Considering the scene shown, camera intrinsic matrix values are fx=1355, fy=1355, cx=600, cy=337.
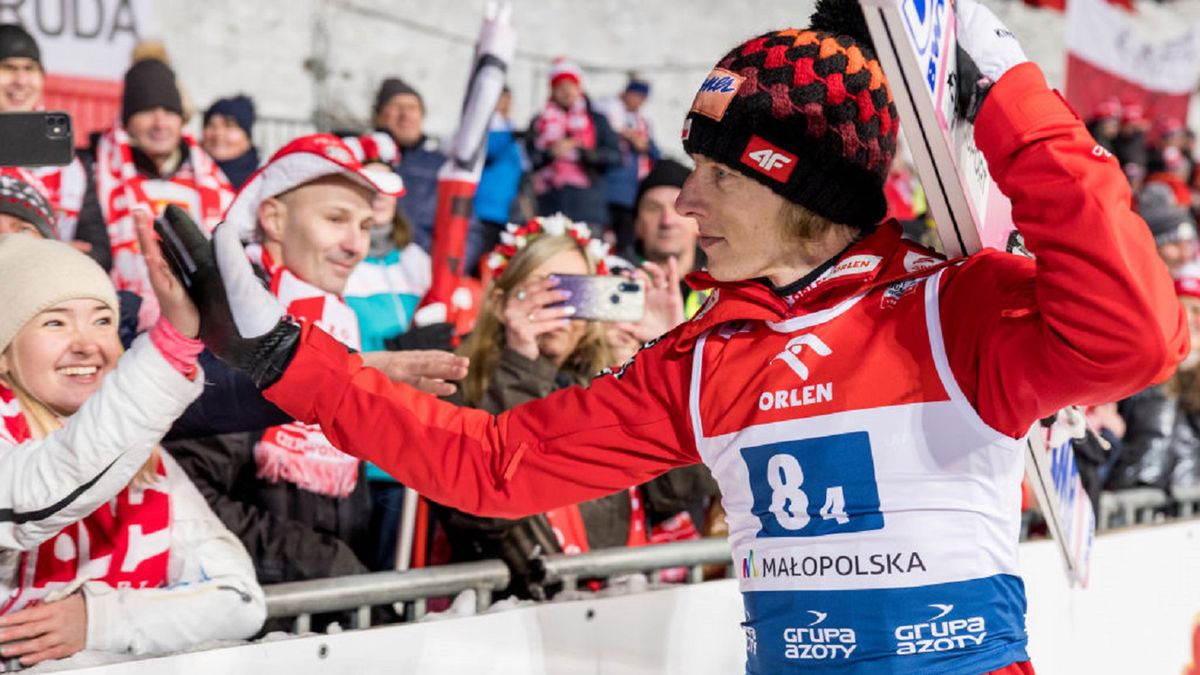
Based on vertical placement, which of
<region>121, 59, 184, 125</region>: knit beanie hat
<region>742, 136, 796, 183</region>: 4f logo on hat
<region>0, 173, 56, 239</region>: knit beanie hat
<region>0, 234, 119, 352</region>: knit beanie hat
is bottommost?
<region>0, 234, 119, 352</region>: knit beanie hat

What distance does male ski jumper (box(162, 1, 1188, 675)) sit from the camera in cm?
203

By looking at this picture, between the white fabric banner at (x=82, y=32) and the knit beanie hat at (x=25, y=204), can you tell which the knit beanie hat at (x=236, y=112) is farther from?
the knit beanie hat at (x=25, y=204)

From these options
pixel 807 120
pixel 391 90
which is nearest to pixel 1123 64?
pixel 391 90

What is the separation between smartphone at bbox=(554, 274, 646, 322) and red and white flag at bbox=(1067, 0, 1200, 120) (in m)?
10.7

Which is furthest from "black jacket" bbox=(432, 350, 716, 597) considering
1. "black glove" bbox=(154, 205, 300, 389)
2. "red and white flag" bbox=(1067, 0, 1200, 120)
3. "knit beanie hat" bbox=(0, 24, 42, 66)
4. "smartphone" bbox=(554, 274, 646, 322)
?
"red and white flag" bbox=(1067, 0, 1200, 120)

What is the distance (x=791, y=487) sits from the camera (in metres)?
2.15

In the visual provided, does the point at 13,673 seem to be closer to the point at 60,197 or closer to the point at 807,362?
the point at 807,362

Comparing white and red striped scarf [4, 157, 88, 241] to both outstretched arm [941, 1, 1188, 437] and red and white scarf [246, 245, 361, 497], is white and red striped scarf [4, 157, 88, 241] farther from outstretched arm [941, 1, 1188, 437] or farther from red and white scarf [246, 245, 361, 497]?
outstretched arm [941, 1, 1188, 437]

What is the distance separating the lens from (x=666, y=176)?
5664 millimetres

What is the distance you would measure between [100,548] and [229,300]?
2.46 feet

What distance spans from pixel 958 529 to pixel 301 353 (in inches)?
44.8

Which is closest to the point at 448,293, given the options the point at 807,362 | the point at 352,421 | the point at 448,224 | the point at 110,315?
the point at 448,224

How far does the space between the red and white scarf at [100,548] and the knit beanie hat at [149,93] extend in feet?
9.75

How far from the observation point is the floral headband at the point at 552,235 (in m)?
4.09
